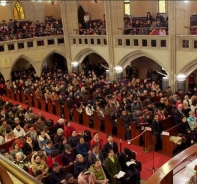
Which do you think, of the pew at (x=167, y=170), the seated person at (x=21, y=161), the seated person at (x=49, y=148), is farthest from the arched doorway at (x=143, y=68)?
the pew at (x=167, y=170)

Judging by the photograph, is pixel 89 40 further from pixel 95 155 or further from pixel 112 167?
pixel 112 167

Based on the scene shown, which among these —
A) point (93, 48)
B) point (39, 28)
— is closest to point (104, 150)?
point (93, 48)

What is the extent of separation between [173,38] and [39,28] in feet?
35.0

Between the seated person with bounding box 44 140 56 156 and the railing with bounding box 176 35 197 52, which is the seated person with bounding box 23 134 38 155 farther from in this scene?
the railing with bounding box 176 35 197 52

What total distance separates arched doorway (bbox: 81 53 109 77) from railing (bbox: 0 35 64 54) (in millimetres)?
2609

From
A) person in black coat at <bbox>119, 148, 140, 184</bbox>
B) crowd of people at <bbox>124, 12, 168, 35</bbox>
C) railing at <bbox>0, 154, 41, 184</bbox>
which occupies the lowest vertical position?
person in black coat at <bbox>119, 148, 140, 184</bbox>

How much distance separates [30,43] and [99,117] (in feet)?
34.7

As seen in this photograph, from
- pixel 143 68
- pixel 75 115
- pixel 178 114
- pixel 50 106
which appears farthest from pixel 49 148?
pixel 143 68

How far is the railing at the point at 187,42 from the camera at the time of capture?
1295cm

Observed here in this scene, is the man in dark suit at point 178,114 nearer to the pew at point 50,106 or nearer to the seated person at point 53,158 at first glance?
the seated person at point 53,158

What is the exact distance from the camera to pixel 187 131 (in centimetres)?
930

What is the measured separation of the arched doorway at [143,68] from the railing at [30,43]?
5449 millimetres

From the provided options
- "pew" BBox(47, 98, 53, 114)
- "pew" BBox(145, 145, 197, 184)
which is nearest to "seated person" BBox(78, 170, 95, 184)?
"pew" BBox(145, 145, 197, 184)

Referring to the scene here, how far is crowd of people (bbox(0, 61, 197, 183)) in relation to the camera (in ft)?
23.0
